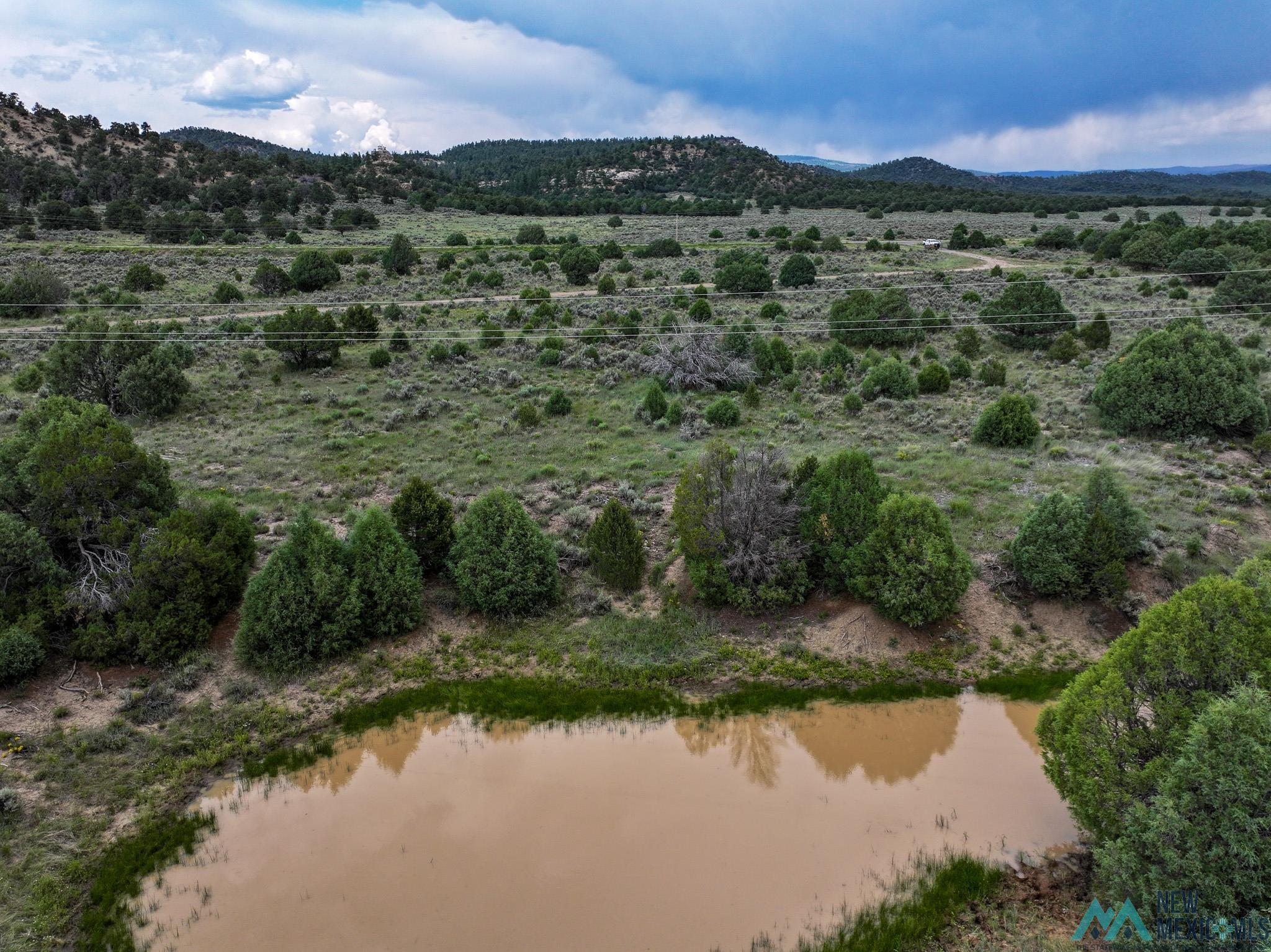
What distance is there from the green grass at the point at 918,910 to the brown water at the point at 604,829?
0.23 meters

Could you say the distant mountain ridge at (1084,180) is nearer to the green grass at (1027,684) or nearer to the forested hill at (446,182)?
the forested hill at (446,182)

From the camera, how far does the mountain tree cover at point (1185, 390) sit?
1916 centimetres

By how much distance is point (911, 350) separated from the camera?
30.7 m

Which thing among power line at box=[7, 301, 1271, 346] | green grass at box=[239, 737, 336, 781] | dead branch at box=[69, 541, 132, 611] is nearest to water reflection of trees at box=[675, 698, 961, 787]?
green grass at box=[239, 737, 336, 781]

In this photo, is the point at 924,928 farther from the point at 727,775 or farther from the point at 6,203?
the point at 6,203

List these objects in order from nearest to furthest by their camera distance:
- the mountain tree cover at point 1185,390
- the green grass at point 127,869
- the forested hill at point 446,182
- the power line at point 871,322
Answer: the green grass at point 127,869 < the mountain tree cover at point 1185,390 < the power line at point 871,322 < the forested hill at point 446,182

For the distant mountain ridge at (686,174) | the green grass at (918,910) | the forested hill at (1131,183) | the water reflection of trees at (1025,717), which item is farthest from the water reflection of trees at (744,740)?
the forested hill at (1131,183)

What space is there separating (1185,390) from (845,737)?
55.4ft

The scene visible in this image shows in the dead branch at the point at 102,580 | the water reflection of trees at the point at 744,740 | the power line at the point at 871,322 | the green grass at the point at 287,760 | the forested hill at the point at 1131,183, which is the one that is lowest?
the water reflection of trees at the point at 744,740


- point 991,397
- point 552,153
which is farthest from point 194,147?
point 991,397

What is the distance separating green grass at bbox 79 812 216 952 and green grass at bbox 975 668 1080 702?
12.0 metres

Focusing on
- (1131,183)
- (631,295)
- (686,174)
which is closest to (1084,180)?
(1131,183)

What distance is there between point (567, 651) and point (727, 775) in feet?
12.7

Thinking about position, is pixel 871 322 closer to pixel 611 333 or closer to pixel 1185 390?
pixel 611 333
